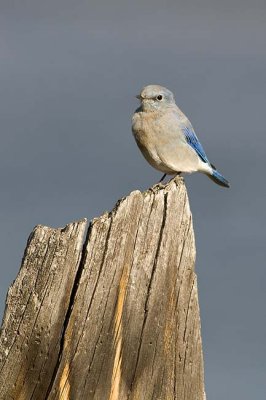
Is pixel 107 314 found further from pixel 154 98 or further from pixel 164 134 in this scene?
pixel 154 98

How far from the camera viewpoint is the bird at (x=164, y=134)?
33.8 feet

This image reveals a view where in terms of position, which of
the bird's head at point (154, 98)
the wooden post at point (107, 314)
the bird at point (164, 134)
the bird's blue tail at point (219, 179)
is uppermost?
the bird's blue tail at point (219, 179)

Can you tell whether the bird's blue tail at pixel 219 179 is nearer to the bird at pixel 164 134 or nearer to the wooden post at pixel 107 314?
the bird at pixel 164 134

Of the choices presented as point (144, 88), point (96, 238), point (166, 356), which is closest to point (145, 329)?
point (166, 356)

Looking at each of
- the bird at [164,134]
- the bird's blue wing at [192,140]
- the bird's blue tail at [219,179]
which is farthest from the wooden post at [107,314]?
the bird's blue tail at [219,179]

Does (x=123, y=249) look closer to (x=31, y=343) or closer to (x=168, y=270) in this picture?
(x=168, y=270)

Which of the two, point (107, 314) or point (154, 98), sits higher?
point (154, 98)

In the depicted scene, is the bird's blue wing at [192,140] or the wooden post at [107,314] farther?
the bird's blue wing at [192,140]

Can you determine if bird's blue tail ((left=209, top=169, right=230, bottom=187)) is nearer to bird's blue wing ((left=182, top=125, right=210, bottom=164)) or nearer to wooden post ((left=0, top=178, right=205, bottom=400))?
bird's blue wing ((left=182, top=125, right=210, bottom=164))

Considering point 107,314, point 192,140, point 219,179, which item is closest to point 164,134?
point 192,140

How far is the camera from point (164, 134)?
10.4 metres

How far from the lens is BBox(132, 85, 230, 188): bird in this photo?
10.3 m

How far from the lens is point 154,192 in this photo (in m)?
5.04

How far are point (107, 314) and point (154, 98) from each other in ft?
20.5
